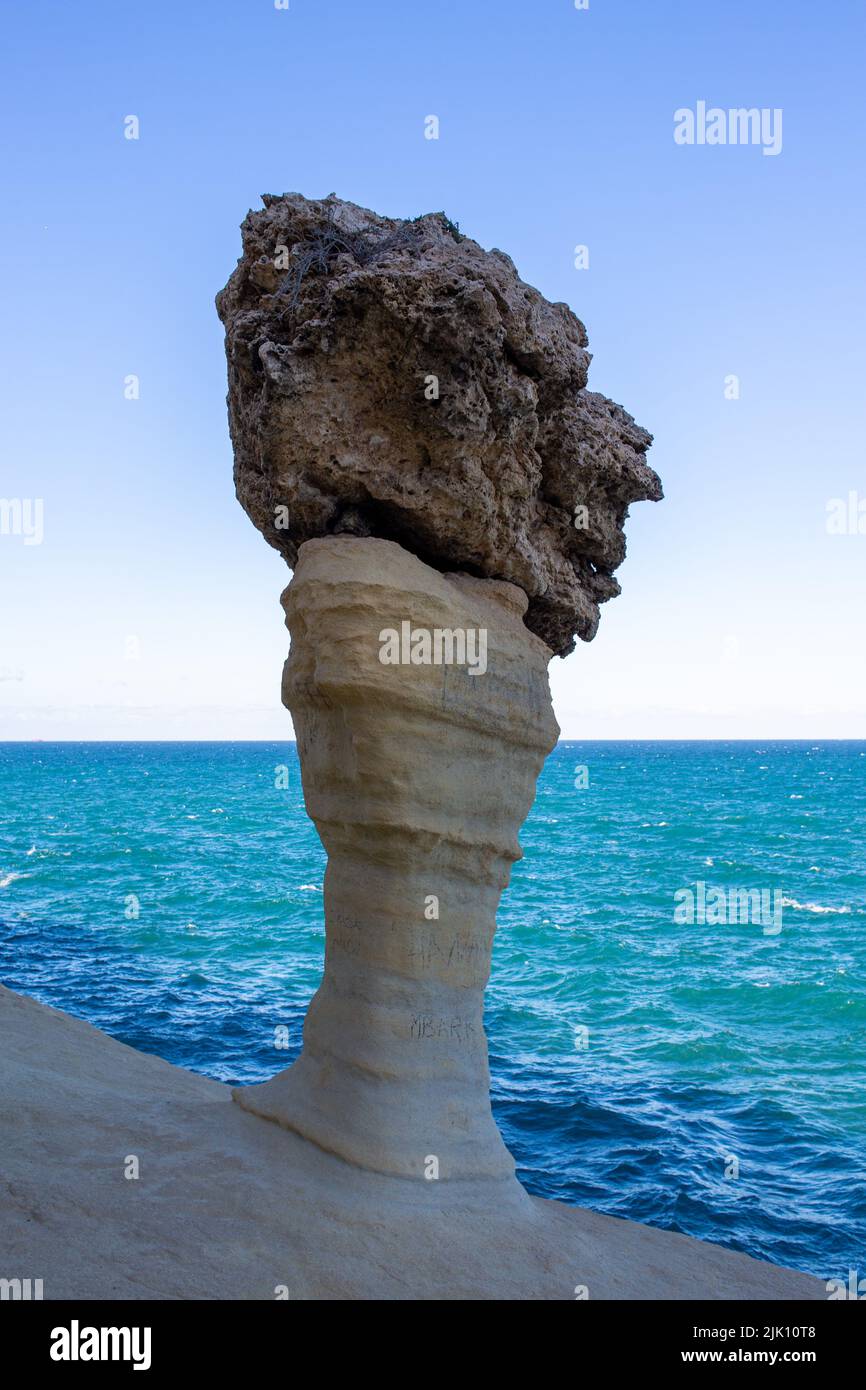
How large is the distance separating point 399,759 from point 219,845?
3689 cm

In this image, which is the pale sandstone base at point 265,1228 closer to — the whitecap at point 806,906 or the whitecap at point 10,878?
the whitecap at point 806,906

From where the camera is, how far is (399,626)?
22.7ft

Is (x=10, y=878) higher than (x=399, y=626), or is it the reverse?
(x=399, y=626)

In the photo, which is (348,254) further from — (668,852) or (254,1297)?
(668,852)

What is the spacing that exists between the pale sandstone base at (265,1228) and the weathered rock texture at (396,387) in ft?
13.9

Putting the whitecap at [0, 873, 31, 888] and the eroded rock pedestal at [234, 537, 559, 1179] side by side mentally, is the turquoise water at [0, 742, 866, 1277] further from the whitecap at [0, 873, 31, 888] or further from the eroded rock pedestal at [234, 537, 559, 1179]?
the eroded rock pedestal at [234, 537, 559, 1179]

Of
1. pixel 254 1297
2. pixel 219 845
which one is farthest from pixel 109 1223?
pixel 219 845

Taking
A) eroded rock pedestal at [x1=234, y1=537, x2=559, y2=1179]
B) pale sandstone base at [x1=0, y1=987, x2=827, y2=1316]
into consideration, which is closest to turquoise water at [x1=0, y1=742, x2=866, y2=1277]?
pale sandstone base at [x1=0, y1=987, x2=827, y2=1316]

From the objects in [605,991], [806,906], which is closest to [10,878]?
[605,991]

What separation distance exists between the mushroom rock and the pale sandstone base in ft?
1.03

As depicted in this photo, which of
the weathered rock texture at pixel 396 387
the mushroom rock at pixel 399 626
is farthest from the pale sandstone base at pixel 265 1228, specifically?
the weathered rock texture at pixel 396 387

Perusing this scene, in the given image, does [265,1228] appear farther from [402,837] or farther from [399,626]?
[399,626]

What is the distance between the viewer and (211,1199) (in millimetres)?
6477

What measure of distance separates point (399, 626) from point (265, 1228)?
145 inches
